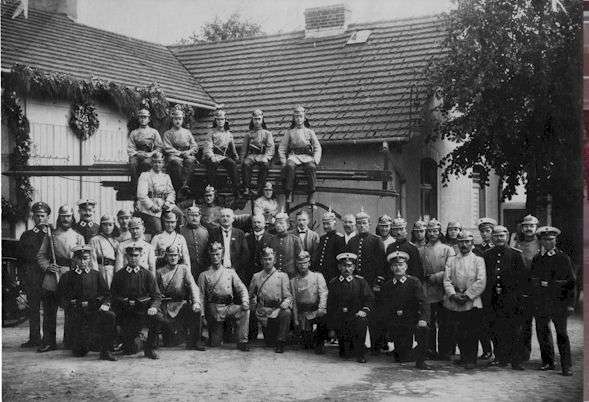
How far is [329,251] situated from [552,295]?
83.0 inches

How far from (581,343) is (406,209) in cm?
353

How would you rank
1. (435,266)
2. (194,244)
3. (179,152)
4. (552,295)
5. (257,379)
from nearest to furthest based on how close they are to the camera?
1. (257,379)
2. (552,295)
3. (435,266)
4. (194,244)
5. (179,152)

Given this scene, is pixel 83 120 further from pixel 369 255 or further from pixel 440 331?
pixel 440 331

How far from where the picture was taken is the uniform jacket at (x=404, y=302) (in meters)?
6.34

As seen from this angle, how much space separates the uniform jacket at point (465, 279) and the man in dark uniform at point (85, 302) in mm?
2820

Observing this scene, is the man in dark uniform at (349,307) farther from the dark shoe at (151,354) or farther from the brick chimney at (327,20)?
the brick chimney at (327,20)

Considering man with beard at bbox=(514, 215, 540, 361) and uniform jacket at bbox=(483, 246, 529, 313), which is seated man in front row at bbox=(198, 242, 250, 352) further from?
man with beard at bbox=(514, 215, 540, 361)

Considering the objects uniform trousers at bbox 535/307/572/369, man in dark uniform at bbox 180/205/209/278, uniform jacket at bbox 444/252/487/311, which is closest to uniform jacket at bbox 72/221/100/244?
man in dark uniform at bbox 180/205/209/278

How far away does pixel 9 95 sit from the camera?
616 cm

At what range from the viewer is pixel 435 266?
676 cm

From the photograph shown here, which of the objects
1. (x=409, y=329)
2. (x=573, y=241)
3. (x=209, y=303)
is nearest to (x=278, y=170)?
(x=209, y=303)

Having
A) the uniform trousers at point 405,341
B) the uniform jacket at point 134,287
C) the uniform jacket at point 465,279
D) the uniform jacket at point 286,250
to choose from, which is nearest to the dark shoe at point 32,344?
the uniform jacket at point 134,287

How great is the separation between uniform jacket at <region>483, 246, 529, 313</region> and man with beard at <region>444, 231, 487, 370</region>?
0.08 meters

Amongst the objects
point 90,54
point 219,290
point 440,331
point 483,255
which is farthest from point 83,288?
point 483,255
